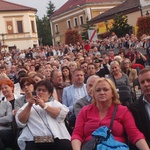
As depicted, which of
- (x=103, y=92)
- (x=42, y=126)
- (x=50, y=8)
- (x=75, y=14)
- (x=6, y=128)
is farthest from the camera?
(x=50, y=8)

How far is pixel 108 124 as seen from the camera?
453cm

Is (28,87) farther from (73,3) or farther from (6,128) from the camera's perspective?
(73,3)

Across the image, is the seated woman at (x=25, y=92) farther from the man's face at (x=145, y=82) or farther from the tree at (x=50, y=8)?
the tree at (x=50, y=8)

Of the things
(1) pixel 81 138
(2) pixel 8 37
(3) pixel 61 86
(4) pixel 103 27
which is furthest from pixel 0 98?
(2) pixel 8 37

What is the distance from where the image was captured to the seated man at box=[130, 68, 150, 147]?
4.59 meters

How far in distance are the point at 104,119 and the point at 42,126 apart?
1.20 metres

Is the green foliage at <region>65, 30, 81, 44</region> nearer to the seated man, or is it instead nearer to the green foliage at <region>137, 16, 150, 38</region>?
the green foliage at <region>137, 16, 150, 38</region>

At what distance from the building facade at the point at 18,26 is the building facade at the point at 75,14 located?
24.7ft

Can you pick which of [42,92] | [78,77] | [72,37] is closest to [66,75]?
[78,77]

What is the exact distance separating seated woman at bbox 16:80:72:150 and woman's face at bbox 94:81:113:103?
97 cm

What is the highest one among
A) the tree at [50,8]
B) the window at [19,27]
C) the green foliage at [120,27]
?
the tree at [50,8]

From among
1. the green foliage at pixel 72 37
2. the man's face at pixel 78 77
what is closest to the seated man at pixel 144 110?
the man's face at pixel 78 77

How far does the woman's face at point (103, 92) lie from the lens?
466 cm

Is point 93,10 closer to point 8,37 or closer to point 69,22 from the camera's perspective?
point 69,22
